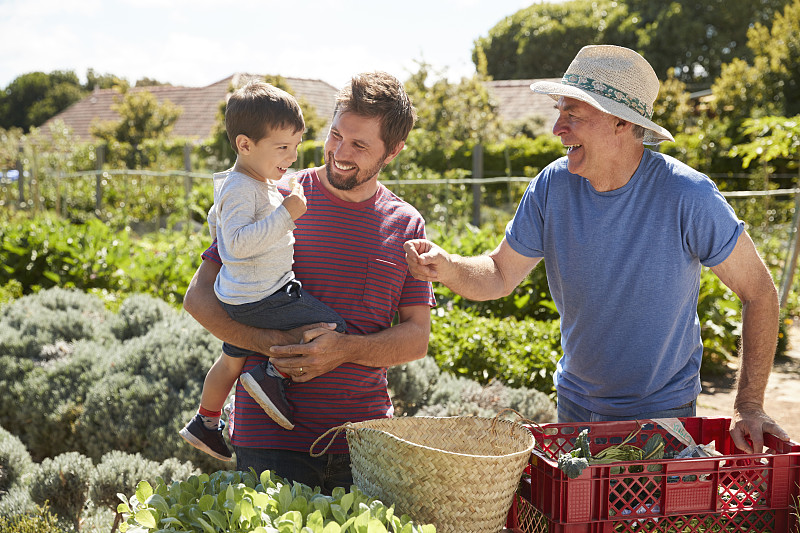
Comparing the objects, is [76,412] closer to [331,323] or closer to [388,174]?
[331,323]

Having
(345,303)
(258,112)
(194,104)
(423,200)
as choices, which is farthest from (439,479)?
(194,104)

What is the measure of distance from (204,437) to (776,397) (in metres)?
5.32

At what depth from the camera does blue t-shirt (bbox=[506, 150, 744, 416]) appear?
2039 mm

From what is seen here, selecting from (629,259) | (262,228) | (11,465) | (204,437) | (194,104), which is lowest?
(11,465)

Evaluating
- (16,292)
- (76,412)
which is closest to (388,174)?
(16,292)

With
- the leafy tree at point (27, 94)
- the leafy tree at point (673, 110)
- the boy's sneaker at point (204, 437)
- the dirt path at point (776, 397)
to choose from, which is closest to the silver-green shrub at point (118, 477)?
the boy's sneaker at point (204, 437)

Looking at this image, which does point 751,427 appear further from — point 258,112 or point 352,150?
point 258,112

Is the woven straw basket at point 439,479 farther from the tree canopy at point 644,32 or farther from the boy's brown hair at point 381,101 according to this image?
the tree canopy at point 644,32

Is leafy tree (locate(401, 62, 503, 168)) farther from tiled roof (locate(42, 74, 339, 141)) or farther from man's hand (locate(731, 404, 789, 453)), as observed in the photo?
tiled roof (locate(42, 74, 339, 141))

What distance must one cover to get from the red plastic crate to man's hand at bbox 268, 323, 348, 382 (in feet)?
2.09

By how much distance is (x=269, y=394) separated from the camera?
2.03 m

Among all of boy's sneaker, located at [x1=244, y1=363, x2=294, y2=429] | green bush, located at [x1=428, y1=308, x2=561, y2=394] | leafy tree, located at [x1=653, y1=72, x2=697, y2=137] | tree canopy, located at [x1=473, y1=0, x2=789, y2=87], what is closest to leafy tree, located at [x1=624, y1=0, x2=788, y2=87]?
tree canopy, located at [x1=473, y1=0, x2=789, y2=87]

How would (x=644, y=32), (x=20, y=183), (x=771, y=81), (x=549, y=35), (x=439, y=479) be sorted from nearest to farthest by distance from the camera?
1. (x=439, y=479)
2. (x=20, y=183)
3. (x=771, y=81)
4. (x=644, y=32)
5. (x=549, y=35)

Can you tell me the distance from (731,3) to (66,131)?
3290 centimetres
